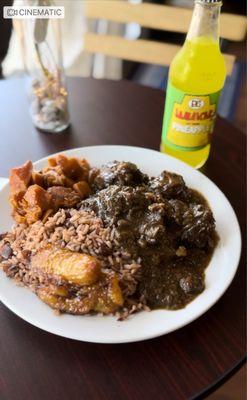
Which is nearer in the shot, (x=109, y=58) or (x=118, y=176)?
(x=118, y=176)

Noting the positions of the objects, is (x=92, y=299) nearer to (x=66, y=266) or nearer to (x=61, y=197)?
(x=66, y=266)

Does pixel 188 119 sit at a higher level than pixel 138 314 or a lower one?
higher

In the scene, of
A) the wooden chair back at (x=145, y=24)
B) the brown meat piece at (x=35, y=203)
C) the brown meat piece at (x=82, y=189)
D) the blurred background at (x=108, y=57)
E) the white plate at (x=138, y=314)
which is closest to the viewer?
the white plate at (x=138, y=314)

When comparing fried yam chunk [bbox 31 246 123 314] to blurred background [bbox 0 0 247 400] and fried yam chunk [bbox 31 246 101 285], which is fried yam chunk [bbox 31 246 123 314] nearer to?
fried yam chunk [bbox 31 246 101 285]

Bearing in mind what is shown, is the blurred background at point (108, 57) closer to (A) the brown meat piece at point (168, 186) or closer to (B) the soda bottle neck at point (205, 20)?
(B) the soda bottle neck at point (205, 20)

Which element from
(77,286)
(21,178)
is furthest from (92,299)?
(21,178)

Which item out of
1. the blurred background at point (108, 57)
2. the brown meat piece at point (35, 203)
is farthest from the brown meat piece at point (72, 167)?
the blurred background at point (108, 57)
